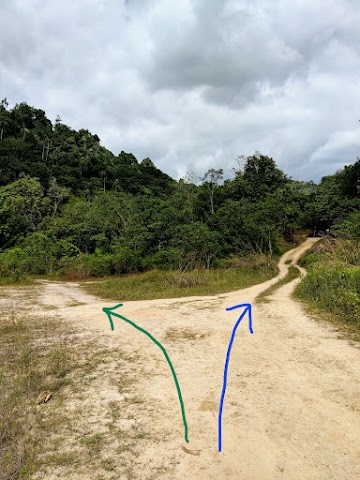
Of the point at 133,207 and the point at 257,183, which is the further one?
the point at 257,183

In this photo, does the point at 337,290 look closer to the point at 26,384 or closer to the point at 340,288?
the point at 340,288

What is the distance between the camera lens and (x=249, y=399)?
4133 millimetres

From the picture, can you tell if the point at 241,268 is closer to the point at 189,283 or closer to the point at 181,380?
the point at 189,283

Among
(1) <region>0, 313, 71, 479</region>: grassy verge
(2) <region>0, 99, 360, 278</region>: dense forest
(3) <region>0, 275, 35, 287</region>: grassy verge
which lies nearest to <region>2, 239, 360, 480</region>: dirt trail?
(1) <region>0, 313, 71, 479</region>: grassy verge

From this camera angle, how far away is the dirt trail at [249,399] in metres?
2.98

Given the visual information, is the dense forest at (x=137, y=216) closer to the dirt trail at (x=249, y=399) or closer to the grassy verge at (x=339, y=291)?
the grassy verge at (x=339, y=291)

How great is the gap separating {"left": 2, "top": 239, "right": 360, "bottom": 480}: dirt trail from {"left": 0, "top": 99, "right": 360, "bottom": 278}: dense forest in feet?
49.3

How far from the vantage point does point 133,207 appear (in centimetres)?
2977

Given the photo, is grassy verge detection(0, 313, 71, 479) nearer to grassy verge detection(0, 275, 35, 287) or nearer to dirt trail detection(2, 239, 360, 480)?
dirt trail detection(2, 239, 360, 480)

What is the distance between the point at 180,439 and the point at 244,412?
919 millimetres

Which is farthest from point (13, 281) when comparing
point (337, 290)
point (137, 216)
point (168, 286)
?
point (337, 290)

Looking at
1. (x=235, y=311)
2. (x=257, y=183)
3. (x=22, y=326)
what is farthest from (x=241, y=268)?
(x=257, y=183)

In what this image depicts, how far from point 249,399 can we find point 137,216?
24.5 m

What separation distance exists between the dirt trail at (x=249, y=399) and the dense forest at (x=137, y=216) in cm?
1502
